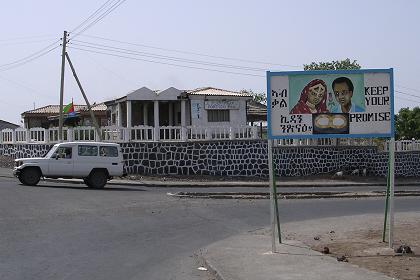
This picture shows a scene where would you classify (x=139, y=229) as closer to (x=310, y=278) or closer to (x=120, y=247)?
(x=120, y=247)

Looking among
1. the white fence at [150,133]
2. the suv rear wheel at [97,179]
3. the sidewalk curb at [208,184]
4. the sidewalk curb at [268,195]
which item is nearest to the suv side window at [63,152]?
the suv rear wheel at [97,179]

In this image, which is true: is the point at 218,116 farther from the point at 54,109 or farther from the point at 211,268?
the point at 211,268

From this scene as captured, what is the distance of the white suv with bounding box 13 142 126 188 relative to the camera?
24953 mm

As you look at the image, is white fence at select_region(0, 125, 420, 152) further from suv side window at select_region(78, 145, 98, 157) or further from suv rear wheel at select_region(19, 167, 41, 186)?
suv rear wheel at select_region(19, 167, 41, 186)

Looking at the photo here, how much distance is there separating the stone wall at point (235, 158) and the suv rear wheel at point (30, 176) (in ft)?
20.1

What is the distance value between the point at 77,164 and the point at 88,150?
73 cm

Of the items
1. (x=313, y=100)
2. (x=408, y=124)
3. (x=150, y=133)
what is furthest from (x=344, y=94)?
(x=408, y=124)

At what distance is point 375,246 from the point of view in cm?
1153

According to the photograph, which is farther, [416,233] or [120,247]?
[416,233]

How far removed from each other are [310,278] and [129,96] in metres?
29.5

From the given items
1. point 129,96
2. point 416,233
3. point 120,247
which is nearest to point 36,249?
point 120,247

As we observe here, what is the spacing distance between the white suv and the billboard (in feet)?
49.6

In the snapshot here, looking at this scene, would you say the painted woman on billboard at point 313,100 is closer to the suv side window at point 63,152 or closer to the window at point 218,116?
the suv side window at point 63,152

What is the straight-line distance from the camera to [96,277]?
29.6 ft
